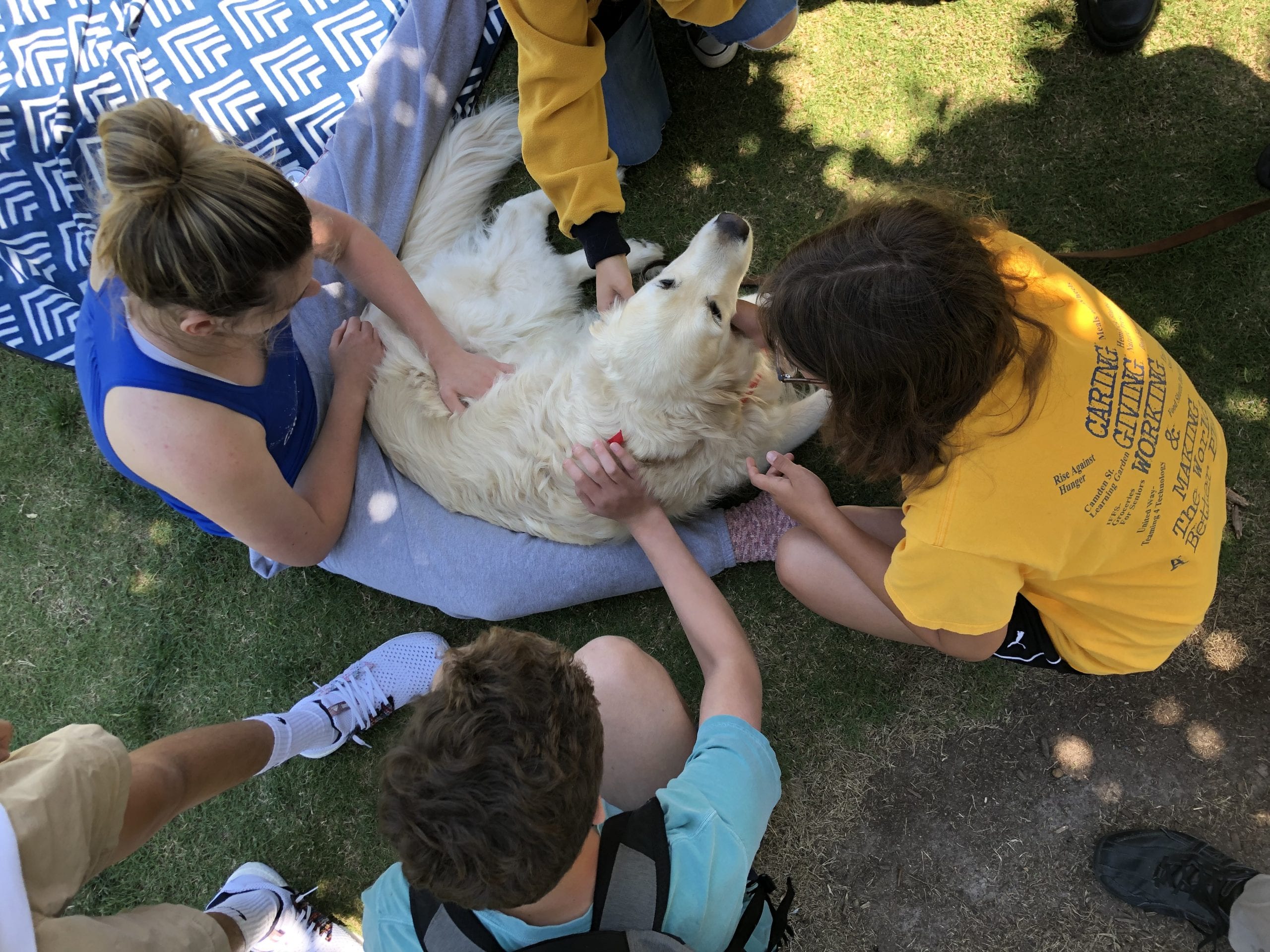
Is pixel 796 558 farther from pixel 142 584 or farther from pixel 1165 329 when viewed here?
pixel 142 584

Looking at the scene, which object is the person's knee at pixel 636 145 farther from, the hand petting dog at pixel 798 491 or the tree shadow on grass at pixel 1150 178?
the hand petting dog at pixel 798 491

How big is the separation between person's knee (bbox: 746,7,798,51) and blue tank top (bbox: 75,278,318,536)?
6.52 ft

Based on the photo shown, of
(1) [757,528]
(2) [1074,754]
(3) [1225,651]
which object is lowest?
(2) [1074,754]

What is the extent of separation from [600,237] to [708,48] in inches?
42.4

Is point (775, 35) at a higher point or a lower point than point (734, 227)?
higher

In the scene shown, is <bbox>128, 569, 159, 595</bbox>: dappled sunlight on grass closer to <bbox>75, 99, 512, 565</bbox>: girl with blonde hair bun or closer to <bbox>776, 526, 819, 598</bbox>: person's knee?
<bbox>75, 99, 512, 565</bbox>: girl with blonde hair bun

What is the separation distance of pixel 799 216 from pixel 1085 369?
159cm

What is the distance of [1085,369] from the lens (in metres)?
1.59

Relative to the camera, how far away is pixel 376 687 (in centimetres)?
271

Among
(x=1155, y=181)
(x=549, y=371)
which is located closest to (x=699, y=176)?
(x=549, y=371)

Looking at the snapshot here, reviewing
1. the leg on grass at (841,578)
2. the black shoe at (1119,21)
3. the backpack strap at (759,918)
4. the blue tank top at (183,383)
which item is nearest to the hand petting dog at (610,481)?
the leg on grass at (841,578)

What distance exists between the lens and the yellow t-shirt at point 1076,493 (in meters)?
1.55

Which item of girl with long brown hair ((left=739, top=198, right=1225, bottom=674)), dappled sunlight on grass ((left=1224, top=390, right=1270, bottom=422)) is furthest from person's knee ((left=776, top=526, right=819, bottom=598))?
dappled sunlight on grass ((left=1224, top=390, right=1270, bottom=422))

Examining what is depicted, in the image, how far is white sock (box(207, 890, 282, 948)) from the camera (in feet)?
8.13
